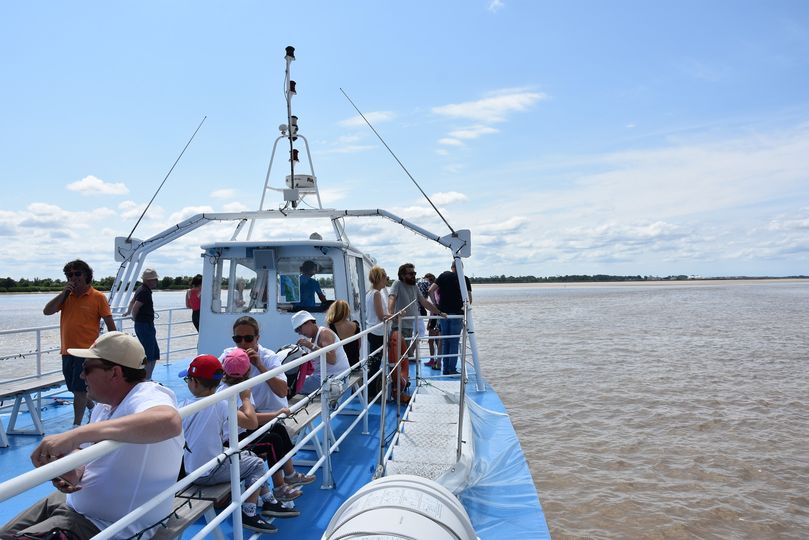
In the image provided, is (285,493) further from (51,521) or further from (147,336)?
(147,336)

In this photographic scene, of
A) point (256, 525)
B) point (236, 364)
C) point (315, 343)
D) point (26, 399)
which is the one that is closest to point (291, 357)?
point (315, 343)

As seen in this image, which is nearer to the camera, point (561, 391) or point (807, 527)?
point (807, 527)

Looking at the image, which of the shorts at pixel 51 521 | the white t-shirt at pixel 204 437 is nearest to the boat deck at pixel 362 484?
the white t-shirt at pixel 204 437

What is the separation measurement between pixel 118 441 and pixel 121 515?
64 cm

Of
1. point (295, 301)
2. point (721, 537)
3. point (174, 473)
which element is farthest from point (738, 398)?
A: point (174, 473)

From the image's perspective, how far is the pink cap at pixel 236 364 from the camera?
369 cm

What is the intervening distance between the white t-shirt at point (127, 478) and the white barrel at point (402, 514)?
85 cm

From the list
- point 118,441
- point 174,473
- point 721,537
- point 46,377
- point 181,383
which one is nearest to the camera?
point 118,441

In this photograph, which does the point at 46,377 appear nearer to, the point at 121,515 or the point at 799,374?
the point at 121,515

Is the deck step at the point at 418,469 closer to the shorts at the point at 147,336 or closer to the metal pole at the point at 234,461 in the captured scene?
the metal pole at the point at 234,461

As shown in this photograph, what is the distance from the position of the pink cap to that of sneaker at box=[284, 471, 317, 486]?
134 cm

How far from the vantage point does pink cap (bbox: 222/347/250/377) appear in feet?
12.1

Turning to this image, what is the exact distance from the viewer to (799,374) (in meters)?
13.5

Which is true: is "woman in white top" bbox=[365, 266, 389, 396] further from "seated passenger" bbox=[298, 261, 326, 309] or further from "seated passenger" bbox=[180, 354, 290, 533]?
"seated passenger" bbox=[180, 354, 290, 533]
